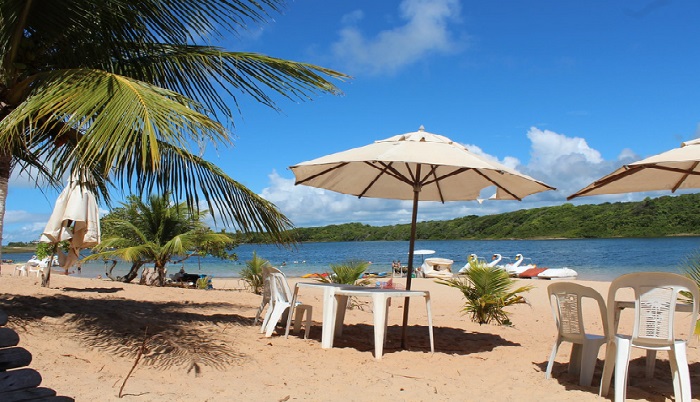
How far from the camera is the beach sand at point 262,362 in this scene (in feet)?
12.7

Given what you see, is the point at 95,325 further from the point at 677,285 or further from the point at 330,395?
the point at 677,285

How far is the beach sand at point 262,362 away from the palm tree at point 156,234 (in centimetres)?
569

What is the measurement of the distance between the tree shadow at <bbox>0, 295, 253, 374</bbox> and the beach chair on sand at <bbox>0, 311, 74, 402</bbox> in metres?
1.57

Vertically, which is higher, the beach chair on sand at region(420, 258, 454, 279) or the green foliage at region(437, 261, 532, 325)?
the beach chair on sand at region(420, 258, 454, 279)

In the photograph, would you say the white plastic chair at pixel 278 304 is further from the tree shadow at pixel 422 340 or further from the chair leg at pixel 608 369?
the chair leg at pixel 608 369

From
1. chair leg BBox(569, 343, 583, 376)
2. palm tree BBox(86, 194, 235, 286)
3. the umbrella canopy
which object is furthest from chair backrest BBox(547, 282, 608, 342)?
palm tree BBox(86, 194, 235, 286)

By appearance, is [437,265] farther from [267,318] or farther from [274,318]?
[274,318]

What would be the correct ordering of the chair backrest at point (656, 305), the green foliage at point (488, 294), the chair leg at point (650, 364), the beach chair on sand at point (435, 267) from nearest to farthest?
1. the chair backrest at point (656, 305)
2. the chair leg at point (650, 364)
3. the green foliage at point (488, 294)
4. the beach chair on sand at point (435, 267)

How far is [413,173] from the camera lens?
6664mm

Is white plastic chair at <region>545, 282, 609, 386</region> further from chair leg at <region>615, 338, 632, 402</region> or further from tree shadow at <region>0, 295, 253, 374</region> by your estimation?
tree shadow at <region>0, 295, 253, 374</region>

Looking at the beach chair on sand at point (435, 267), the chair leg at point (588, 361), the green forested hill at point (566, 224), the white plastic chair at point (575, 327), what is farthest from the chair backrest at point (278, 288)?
the green forested hill at point (566, 224)

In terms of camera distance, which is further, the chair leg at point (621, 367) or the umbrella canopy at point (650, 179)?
the umbrella canopy at point (650, 179)

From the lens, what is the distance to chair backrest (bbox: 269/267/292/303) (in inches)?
233

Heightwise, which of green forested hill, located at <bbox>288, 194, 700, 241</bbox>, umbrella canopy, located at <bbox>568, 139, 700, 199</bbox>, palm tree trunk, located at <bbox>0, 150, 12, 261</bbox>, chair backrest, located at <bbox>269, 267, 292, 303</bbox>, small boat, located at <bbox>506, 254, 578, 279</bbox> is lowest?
chair backrest, located at <bbox>269, 267, 292, 303</bbox>
